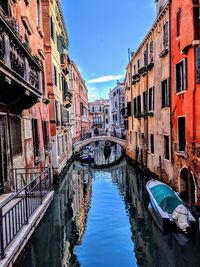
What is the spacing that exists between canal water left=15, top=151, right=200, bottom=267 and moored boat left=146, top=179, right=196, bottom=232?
38 centimetres

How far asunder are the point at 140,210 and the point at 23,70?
22.7ft

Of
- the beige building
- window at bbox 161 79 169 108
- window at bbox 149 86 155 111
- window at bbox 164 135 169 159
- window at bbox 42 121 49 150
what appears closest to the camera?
window at bbox 161 79 169 108

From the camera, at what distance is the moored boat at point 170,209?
7.90m

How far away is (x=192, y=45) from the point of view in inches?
376

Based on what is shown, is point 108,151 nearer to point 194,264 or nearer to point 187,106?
point 187,106

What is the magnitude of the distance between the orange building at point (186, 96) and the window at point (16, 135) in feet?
19.0

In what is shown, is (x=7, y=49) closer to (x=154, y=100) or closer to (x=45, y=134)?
(x=45, y=134)

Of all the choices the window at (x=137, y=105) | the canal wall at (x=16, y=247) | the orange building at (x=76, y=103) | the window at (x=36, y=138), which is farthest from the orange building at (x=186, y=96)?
the orange building at (x=76, y=103)

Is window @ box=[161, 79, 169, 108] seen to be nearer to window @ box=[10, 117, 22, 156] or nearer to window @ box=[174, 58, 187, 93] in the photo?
window @ box=[174, 58, 187, 93]

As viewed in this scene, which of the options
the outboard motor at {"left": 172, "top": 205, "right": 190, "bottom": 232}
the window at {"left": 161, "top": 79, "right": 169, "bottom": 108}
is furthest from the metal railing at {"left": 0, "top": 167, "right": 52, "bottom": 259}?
the window at {"left": 161, "top": 79, "right": 169, "bottom": 108}

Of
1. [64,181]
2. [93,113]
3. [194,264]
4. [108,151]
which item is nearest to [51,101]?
[64,181]

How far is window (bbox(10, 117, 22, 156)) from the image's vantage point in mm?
8687

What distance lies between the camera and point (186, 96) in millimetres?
10469

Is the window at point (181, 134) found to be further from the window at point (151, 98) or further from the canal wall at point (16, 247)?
the canal wall at point (16, 247)
